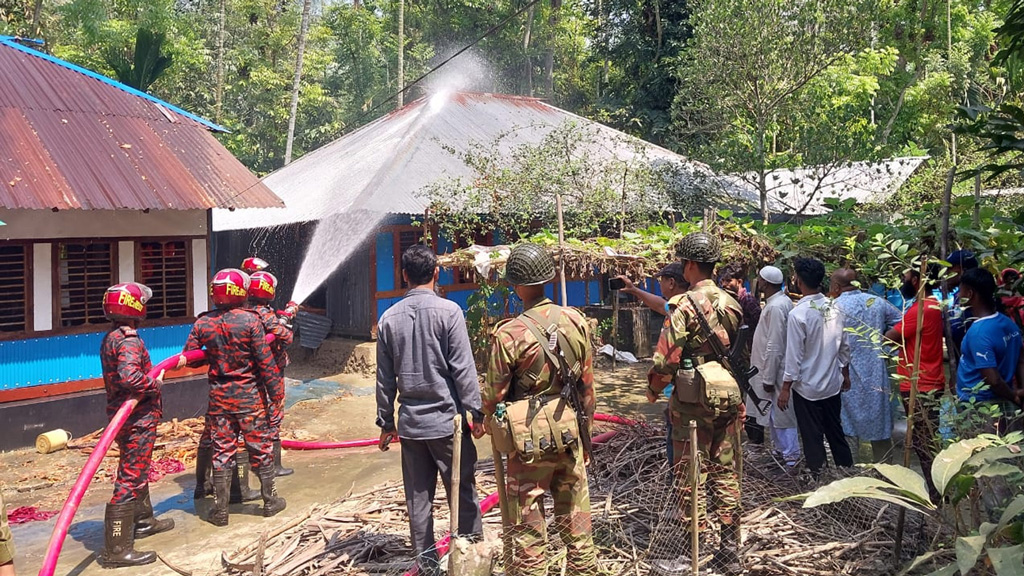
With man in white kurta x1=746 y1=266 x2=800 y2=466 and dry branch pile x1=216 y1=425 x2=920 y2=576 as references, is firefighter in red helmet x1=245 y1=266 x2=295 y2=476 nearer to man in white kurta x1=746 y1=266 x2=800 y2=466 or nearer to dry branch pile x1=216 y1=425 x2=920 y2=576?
dry branch pile x1=216 y1=425 x2=920 y2=576

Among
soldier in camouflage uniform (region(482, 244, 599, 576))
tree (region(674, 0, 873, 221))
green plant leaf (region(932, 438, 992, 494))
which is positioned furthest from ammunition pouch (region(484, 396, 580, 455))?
tree (region(674, 0, 873, 221))

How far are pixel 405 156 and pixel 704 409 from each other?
9.59m

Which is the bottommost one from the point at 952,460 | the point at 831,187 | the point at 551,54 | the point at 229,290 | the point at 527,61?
the point at 952,460

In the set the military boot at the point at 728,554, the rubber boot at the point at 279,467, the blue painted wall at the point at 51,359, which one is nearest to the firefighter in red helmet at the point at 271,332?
the rubber boot at the point at 279,467

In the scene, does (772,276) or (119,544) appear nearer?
(119,544)

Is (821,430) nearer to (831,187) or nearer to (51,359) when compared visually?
(51,359)

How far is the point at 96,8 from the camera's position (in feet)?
54.6

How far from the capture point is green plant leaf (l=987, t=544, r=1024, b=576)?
266 centimetres

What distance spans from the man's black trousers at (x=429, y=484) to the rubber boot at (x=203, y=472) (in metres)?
2.77

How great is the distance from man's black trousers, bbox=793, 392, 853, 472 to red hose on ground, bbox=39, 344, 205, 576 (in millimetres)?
5040

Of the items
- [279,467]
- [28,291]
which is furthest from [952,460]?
[28,291]

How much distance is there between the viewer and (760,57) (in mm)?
11367

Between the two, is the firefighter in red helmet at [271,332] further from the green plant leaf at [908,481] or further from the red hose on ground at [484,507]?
the green plant leaf at [908,481]

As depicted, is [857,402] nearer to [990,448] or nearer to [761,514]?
[761,514]
